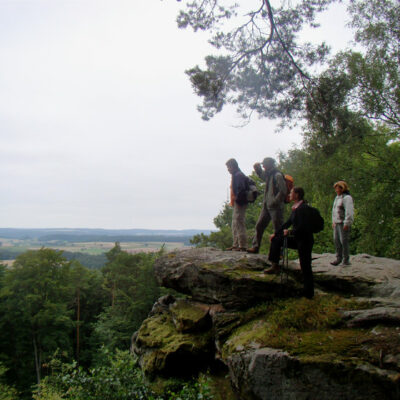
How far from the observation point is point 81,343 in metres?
30.3

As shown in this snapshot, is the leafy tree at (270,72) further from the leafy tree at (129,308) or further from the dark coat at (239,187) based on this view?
the leafy tree at (129,308)

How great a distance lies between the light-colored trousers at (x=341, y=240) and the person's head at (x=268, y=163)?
81.6 inches

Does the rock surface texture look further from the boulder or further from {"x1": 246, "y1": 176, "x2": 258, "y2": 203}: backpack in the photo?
{"x1": 246, "y1": 176, "x2": 258, "y2": 203}: backpack

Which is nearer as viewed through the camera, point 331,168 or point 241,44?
point 241,44

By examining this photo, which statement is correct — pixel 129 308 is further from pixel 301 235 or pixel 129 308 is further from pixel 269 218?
pixel 301 235

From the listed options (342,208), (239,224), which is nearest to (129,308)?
(239,224)

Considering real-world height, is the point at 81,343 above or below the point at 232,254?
below

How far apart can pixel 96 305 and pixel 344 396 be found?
110ft

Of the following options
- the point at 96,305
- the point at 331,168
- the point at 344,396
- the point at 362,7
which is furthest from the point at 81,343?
the point at 362,7

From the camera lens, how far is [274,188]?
23.3 ft

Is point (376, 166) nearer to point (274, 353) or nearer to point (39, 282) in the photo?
point (274, 353)

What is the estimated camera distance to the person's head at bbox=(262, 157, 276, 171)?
6.98 metres

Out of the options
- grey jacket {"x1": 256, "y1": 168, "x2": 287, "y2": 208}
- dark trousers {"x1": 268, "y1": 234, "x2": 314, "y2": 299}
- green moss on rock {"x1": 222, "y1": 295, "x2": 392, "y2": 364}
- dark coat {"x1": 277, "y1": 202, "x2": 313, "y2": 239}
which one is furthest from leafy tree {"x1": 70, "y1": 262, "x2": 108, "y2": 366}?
dark coat {"x1": 277, "y1": 202, "x2": 313, "y2": 239}

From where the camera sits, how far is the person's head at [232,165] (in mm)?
8008
